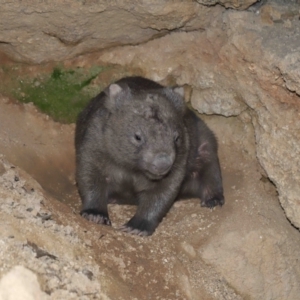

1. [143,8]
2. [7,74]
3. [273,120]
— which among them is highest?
[143,8]

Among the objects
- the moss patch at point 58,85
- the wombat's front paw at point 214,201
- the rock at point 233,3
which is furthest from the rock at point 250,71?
the wombat's front paw at point 214,201

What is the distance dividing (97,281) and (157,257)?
909mm

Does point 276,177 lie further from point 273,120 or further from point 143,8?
point 143,8

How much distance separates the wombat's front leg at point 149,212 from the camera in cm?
633

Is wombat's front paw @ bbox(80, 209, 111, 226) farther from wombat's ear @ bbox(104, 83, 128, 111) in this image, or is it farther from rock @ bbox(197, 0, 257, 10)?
rock @ bbox(197, 0, 257, 10)

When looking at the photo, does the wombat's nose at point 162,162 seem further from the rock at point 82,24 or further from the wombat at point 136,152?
the rock at point 82,24

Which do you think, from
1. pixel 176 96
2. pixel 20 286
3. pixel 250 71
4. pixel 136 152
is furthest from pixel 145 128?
pixel 20 286

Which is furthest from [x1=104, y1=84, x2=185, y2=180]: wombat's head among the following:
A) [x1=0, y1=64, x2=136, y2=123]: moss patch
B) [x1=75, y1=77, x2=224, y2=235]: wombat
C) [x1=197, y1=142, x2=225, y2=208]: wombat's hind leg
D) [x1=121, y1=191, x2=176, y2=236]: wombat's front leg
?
[x1=0, y1=64, x2=136, y2=123]: moss patch

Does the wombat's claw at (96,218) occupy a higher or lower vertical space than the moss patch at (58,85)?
lower

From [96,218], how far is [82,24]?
6.02 feet

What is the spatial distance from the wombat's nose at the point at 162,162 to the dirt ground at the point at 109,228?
0.66 meters

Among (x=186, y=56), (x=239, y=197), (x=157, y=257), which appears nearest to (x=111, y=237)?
(x=157, y=257)

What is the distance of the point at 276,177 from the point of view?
6668 mm

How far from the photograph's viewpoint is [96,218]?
250 inches
